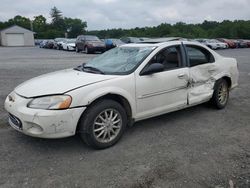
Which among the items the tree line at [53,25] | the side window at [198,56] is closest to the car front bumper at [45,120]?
the side window at [198,56]

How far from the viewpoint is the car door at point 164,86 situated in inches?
163

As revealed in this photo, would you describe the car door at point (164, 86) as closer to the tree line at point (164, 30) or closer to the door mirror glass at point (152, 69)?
the door mirror glass at point (152, 69)

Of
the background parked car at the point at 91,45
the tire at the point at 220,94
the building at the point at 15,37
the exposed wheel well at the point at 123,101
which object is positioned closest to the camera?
the exposed wheel well at the point at 123,101

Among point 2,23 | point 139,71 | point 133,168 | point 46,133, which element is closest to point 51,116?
point 46,133

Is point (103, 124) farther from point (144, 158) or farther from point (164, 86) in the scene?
point (164, 86)

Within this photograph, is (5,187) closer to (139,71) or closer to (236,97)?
(139,71)

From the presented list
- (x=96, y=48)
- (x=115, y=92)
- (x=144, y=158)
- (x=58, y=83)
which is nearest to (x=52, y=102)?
(x=58, y=83)

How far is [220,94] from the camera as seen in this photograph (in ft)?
18.2

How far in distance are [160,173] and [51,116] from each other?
1499 millimetres

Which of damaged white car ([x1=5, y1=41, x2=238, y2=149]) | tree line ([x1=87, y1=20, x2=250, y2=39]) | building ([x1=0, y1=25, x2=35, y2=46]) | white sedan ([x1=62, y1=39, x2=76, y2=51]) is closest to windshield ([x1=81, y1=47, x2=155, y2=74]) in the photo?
damaged white car ([x1=5, y1=41, x2=238, y2=149])

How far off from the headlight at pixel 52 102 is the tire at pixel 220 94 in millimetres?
3203

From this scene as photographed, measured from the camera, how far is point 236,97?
21.7 feet

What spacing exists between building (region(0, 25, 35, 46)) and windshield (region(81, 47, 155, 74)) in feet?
196

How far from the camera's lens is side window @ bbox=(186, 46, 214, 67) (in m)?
4.94
